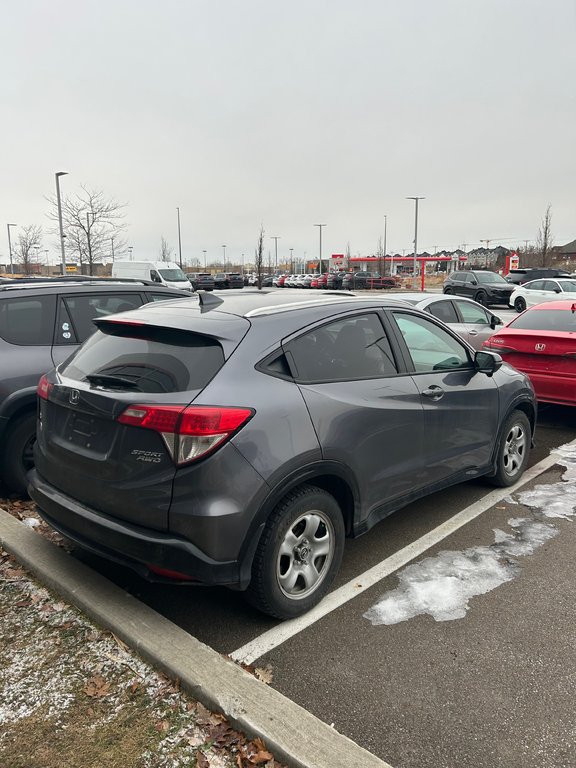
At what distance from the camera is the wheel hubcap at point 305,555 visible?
3121mm

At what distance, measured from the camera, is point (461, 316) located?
32.2 feet

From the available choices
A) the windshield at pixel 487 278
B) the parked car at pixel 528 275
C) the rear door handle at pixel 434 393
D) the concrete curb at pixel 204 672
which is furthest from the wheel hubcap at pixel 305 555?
the parked car at pixel 528 275

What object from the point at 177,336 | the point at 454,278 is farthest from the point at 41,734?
the point at 454,278

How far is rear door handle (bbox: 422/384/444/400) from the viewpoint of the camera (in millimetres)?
4001

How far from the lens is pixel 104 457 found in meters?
2.97

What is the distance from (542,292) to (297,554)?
23899mm

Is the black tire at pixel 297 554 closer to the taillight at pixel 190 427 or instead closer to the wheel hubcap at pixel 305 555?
the wheel hubcap at pixel 305 555

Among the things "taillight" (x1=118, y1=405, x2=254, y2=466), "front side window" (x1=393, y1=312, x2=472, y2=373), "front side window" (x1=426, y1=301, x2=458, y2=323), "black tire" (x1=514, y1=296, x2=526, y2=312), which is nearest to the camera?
"taillight" (x1=118, y1=405, x2=254, y2=466)

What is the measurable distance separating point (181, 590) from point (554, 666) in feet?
6.72

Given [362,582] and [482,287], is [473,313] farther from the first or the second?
[482,287]

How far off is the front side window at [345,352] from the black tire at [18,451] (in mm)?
2628

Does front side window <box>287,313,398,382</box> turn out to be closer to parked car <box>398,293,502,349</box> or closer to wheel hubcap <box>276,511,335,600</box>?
wheel hubcap <box>276,511,335,600</box>

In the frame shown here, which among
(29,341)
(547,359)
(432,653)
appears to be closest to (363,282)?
(547,359)

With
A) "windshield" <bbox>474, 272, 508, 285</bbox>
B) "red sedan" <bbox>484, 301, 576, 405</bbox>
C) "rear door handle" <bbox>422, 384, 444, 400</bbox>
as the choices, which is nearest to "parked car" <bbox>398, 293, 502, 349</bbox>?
"red sedan" <bbox>484, 301, 576, 405</bbox>
